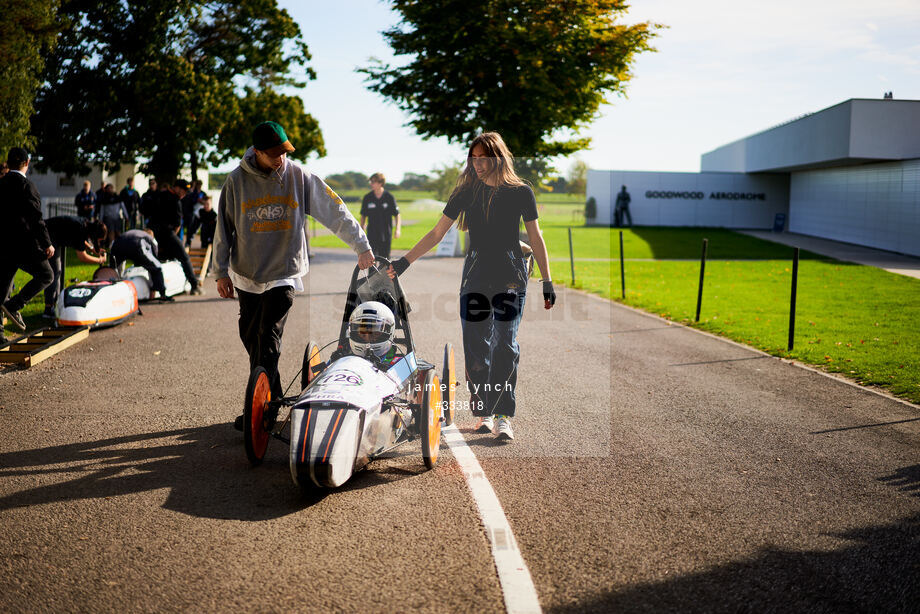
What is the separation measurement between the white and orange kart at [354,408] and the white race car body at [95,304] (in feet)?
16.2

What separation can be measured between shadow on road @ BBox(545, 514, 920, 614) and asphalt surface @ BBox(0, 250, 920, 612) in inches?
0.5

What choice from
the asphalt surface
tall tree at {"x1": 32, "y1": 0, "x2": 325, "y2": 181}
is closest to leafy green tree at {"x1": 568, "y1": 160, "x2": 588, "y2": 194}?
tall tree at {"x1": 32, "y1": 0, "x2": 325, "y2": 181}

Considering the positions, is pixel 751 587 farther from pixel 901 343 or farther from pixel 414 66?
pixel 414 66

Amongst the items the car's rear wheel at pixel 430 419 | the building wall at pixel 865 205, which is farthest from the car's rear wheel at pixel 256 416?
the building wall at pixel 865 205

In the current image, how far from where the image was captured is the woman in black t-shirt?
5.34m

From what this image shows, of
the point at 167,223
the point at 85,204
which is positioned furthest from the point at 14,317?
the point at 85,204

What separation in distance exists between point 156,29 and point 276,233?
1342 inches

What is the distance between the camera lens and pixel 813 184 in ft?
137

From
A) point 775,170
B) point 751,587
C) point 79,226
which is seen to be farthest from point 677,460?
point 775,170

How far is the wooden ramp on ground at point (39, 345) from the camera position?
7645 millimetres

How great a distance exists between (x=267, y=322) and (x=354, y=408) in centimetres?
154

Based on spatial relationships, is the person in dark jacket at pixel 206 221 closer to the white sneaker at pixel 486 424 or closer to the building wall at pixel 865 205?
the white sneaker at pixel 486 424

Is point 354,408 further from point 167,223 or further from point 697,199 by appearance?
point 697,199

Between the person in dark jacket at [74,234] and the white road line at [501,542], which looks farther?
the person in dark jacket at [74,234]
